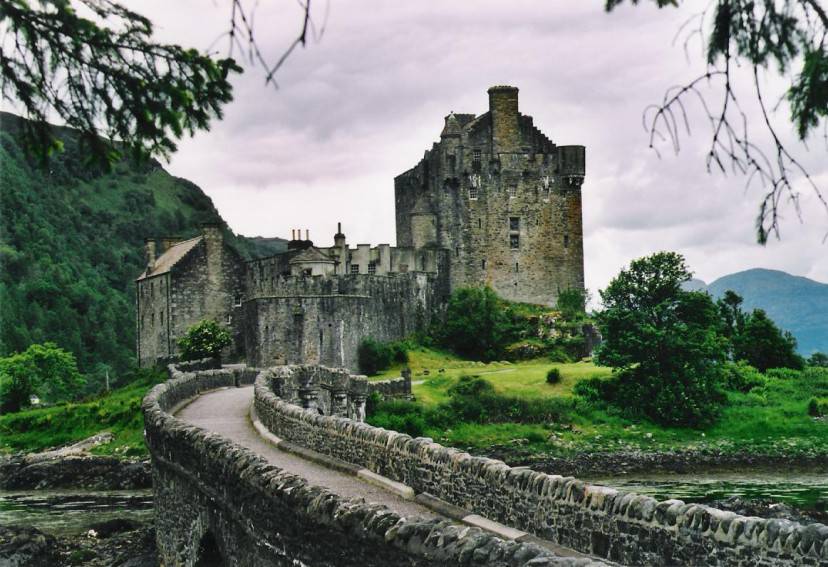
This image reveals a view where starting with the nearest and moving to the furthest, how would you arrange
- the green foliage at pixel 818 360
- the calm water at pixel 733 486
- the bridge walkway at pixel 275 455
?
the bridge walkway at pixel 275 455, the calm water at pixel 733 486, the green foliage at pixel 818 360

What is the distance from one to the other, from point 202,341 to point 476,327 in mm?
14675

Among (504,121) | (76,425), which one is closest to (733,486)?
(76,425)

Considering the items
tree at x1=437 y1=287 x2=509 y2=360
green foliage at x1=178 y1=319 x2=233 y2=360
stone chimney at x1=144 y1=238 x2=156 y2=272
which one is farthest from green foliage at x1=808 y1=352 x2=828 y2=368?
stone chimney at x1=144 y1=238 x2=156 y2=272

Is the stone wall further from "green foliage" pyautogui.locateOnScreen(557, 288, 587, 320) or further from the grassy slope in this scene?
"green foliage" pyautogui.locateOnScreen(557, 288, 587, 320)

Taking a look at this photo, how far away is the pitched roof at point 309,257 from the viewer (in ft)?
198

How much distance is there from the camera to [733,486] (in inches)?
1544

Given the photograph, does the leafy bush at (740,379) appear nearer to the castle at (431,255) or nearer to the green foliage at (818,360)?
the green foliage at (818,360)

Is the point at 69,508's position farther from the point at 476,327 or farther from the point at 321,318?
the point at 476,327

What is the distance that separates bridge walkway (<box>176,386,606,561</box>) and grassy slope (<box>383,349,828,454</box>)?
1486 centimetres

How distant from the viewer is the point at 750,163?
8344 millimetres

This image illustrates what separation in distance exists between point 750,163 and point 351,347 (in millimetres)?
49487

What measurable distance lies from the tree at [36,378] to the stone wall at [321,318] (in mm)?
11669

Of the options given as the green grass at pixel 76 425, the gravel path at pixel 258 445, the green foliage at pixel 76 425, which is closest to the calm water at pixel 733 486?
the gravel path at pixel 258 445

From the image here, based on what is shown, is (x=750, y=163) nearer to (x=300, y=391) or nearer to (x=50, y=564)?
(x=50, y=564)
